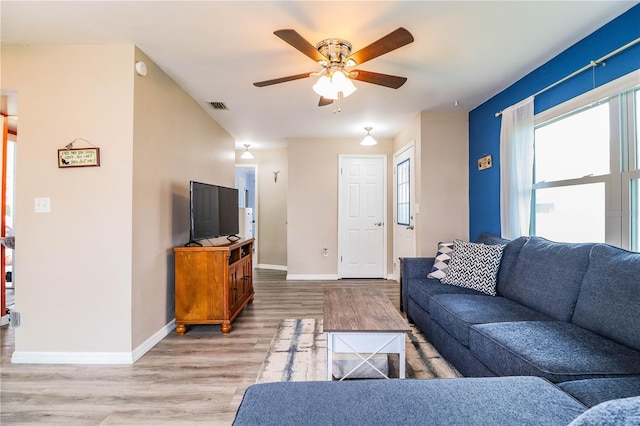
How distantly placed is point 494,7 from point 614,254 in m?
1.63

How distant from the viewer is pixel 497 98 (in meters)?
3.20

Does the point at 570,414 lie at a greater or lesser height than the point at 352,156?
lesser

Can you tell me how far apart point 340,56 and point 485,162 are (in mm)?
2214

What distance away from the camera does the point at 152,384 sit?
6.38 feet

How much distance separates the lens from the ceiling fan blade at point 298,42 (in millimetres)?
1690

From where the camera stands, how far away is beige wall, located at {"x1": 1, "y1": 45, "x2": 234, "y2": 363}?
2250mm

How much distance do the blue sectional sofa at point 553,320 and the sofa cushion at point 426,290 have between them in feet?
0.05

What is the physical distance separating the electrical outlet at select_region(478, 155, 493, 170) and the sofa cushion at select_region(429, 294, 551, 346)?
1.63m

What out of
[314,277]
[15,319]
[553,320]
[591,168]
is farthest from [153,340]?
[591,168]

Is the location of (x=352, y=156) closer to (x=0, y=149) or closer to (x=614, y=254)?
(x=614, y=254)

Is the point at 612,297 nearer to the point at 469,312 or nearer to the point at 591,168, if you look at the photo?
the point at 469,312

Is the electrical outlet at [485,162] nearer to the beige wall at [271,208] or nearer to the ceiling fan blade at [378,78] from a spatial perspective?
the ceiling fan blade at [378,78]

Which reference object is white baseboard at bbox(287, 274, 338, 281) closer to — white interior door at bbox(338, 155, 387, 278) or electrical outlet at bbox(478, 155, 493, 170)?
white interior door at bbox(338, 155, 387, 278)

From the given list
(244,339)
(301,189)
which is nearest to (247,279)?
(244,339)
